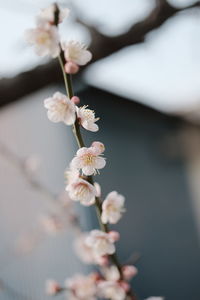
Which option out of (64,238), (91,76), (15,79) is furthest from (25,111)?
(15,79)

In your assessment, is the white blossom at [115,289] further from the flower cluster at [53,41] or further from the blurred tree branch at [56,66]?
the blurred tree branch at [56,66]

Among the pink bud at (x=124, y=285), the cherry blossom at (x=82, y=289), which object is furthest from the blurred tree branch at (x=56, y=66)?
the pink bud at (x=124, y=285)

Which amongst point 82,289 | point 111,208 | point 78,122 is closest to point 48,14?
point 78,122

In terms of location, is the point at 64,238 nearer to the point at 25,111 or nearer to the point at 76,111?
the point at 25,111

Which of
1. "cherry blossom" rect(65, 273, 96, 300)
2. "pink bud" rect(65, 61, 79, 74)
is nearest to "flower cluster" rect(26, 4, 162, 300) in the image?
"pink bud" rect(65, 61, 79, 74)

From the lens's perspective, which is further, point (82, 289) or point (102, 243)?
point (82, 289)

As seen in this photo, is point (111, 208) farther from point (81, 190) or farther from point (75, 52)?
point (75, 52)

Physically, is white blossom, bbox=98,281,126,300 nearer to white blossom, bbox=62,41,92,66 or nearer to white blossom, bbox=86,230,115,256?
white blossom, bbox=86,230,115,256
